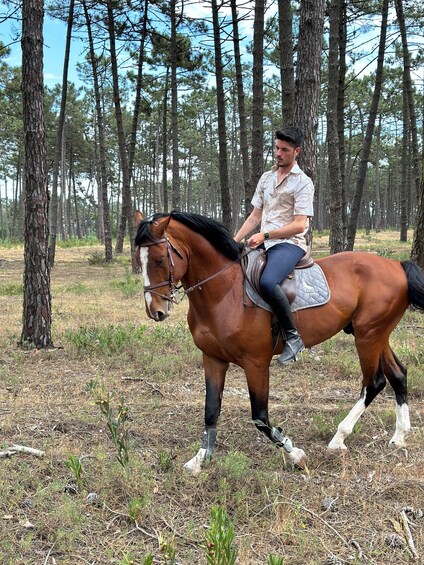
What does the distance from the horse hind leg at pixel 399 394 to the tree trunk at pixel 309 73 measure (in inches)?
146

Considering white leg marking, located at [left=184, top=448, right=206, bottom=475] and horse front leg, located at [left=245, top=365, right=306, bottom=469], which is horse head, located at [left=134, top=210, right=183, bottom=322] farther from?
white leg marking, located at [left=184, top=448, right=206, bottom=475]

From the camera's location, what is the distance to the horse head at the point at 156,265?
364 cm

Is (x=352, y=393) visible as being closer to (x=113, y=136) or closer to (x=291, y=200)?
(x=291, y=200)

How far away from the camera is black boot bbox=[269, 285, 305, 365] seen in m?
4.02

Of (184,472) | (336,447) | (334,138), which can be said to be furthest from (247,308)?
(334,138)

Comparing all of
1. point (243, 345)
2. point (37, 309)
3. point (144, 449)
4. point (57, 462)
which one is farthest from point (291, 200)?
point (37, 309)

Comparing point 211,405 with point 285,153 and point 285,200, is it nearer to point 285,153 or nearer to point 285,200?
point 285,200

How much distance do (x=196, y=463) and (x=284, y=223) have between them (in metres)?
2.18

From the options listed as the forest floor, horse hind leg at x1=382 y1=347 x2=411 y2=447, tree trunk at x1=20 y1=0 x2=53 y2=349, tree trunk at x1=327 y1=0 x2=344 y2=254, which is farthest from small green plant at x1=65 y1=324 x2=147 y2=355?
tree trunk at x1=327 y1=0 x2=344 y2=254

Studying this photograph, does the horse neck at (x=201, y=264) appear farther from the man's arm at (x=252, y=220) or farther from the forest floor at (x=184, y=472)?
the forest floor at (x=184, y=472)

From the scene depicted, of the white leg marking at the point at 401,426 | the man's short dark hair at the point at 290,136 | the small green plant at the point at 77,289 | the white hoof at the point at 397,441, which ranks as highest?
the man's short dark hair at the point at 290,136

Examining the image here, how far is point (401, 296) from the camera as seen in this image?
4.70 m

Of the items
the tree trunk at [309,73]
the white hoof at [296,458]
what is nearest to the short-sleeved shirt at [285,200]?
the white hoof at [296,458]

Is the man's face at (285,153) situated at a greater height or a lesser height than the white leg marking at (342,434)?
greater
